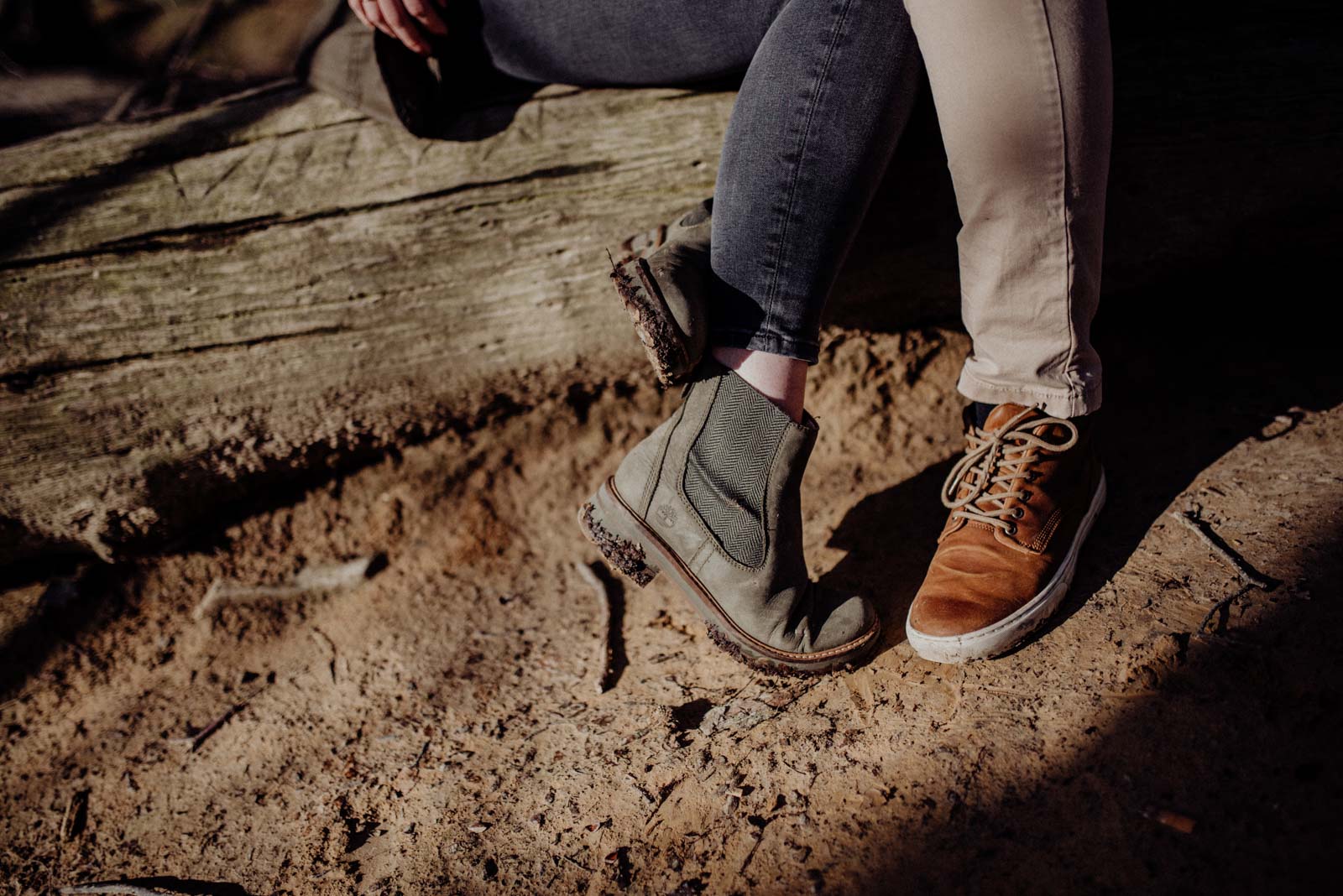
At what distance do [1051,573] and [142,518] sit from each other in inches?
88.1

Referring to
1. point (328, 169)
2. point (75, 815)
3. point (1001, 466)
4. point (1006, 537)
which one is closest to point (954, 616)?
point (1006, 537)

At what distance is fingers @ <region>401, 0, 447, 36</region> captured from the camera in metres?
1.53

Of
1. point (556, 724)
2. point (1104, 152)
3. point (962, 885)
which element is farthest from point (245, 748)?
point (1104, 152)

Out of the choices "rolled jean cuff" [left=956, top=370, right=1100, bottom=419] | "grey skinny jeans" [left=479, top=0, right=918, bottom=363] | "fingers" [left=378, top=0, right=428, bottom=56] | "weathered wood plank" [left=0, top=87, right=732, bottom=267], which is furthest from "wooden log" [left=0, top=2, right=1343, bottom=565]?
"rolled jean cuff" [left=956, top=370, right=1100, bottom=419]

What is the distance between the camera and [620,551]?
1.50 metres

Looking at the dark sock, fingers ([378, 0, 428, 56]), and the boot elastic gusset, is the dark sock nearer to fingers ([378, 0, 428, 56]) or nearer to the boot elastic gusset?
the boot elastic gusset

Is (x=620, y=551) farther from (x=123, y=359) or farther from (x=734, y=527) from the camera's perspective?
(x=123, y=359)

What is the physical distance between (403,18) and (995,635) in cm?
168

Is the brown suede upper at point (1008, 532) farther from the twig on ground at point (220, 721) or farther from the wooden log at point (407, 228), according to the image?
the twig on ground at point (220, 721)

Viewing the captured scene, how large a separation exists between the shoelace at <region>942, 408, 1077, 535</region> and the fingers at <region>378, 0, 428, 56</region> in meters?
1.44

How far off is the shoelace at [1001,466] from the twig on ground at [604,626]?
82cm

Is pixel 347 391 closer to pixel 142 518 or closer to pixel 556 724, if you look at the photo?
pixel 142 518

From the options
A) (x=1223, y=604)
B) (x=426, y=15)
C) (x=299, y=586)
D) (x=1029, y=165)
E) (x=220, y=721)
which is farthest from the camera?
(x=299, y=586)

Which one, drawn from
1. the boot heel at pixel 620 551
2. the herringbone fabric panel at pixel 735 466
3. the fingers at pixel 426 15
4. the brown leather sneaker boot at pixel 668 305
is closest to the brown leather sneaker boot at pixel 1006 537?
the herringbone fabric panel at pixel 735 466
